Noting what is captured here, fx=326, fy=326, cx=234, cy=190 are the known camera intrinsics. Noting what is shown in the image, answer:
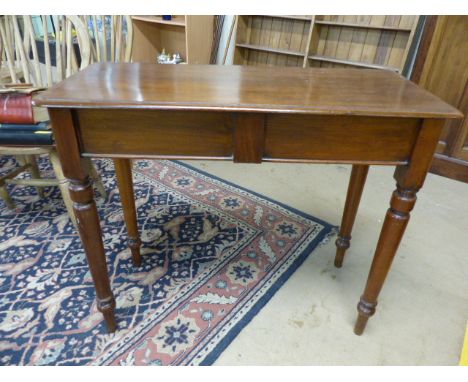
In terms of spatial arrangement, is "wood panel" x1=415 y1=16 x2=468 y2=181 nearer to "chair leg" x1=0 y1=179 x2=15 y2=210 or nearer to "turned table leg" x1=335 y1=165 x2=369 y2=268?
"turned table leg" x1=335 y1=165 x2=369 y2=268

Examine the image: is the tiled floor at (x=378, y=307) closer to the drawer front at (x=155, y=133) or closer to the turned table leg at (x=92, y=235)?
the turned table leg at (x=92, y=235)

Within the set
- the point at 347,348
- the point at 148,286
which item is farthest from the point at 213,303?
the point at 347,348

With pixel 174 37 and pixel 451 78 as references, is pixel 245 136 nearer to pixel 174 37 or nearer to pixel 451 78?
pixel 451 78

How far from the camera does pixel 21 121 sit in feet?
4.26

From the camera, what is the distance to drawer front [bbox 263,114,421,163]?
731 millimetres

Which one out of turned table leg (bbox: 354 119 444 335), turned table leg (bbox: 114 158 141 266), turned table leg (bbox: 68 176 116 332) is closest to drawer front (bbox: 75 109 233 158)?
turned table leg (bbox: 68 176 116 332)

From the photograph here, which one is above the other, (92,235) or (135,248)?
(92,235)

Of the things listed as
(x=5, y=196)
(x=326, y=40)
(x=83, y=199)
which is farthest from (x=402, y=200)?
(x=326, y=40)

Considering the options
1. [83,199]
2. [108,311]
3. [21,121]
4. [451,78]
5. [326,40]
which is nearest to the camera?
[83,199]

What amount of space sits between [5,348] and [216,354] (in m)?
0.67

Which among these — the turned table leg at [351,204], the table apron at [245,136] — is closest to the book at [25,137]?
the table apron at [245,136]

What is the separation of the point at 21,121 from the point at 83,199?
725mm

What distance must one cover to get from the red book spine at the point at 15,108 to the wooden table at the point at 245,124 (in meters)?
0.57

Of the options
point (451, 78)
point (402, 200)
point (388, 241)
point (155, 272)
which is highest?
point (451, 78)
